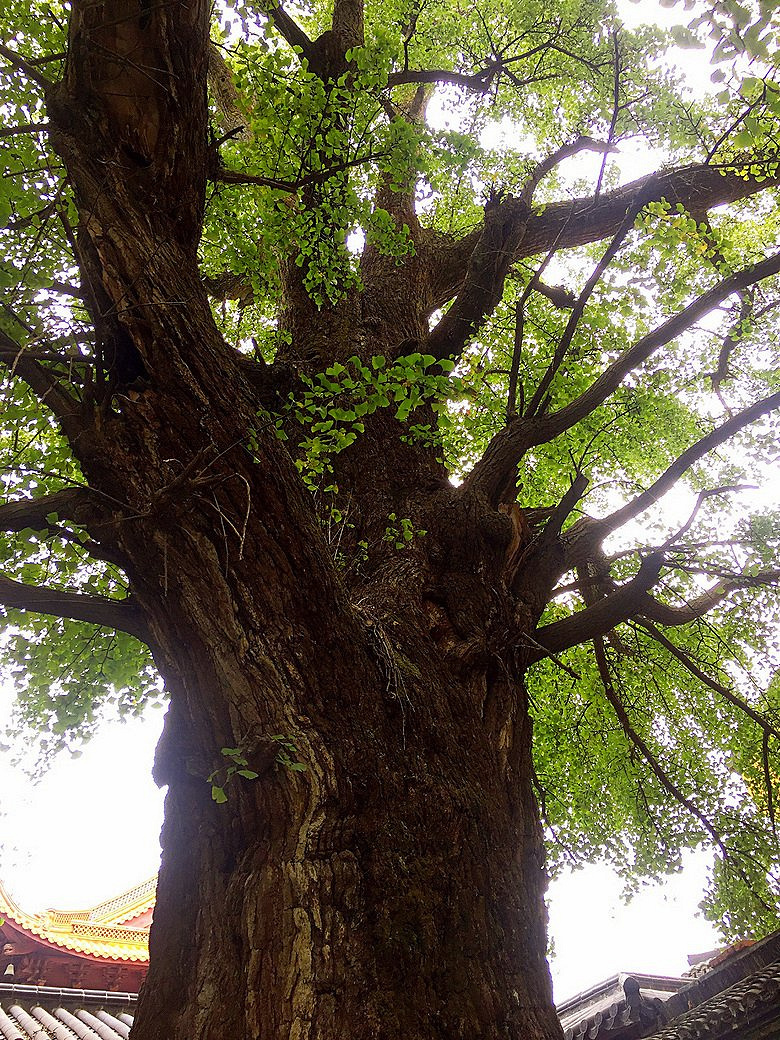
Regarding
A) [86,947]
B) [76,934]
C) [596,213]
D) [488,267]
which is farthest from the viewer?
[76,934]

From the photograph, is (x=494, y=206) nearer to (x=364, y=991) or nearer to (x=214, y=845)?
(x=214, y=845)

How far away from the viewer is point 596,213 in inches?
226

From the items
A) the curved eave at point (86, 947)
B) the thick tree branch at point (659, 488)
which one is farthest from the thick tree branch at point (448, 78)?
the curved eave at point (86, 947)

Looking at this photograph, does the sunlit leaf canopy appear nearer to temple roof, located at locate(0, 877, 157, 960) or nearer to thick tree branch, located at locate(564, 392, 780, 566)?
thick tree branch, located at locate(564, 392, 780, 566)

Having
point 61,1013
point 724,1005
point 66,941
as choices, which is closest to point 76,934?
point 66,941

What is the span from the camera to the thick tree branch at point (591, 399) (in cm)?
331

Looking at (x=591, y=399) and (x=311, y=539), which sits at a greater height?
(x=591, y=399)

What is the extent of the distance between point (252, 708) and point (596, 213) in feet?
17.2

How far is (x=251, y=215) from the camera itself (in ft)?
17.6

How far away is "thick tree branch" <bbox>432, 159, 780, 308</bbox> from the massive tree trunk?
10.8ft

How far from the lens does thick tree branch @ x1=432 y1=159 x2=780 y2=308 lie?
5586mm

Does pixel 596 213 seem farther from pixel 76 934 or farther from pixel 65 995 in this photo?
pixel 76 934

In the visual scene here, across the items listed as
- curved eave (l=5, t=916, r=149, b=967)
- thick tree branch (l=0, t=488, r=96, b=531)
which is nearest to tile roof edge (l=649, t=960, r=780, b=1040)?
thick tree branch (l=0, t=488, r=96, b=531)

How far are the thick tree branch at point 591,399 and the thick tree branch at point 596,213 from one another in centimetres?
233
